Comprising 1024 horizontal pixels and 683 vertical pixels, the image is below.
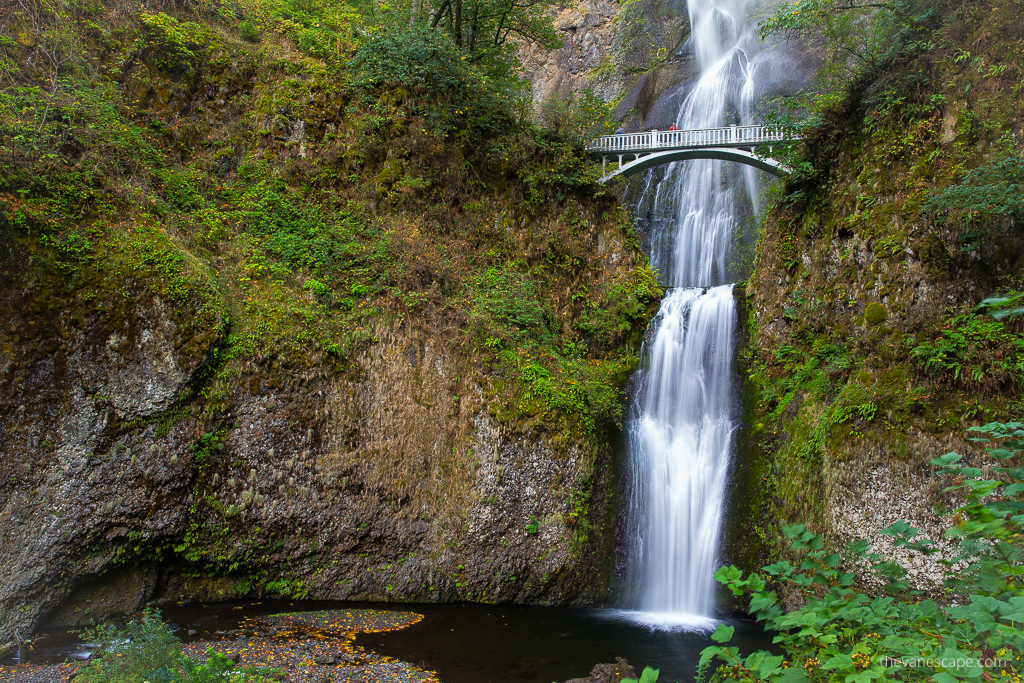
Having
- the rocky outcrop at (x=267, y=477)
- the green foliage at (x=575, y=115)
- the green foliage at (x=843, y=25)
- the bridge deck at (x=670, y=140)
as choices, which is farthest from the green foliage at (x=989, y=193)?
the green foliage at (x=575, y=115)

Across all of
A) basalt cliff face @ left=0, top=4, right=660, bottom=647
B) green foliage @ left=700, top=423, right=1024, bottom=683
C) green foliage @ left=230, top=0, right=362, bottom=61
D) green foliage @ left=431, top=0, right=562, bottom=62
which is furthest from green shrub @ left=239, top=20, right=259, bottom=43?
green foliage @ left=700, top=423, right=1024, bottom=683

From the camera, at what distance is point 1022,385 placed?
23.9 feet

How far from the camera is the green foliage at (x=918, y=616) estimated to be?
6.64ft

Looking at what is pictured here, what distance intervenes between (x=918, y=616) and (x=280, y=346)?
31.2 feet

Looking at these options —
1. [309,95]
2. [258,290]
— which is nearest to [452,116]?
[309,95]

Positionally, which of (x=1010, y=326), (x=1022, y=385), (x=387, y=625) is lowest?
(x=387, y=625)

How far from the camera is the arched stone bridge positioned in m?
Result: 14.9

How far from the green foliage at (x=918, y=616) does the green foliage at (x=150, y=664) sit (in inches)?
209

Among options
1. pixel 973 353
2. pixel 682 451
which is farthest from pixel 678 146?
pixel 973 353

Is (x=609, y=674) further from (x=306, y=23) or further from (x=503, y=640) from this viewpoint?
(x=306, y=23)

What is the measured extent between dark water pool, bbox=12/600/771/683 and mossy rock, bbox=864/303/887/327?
5.51 meters

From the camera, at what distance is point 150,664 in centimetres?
533

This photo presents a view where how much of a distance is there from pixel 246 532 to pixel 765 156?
14771 millimetres

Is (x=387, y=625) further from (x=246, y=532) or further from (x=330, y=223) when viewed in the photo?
(x=330, y=223)
